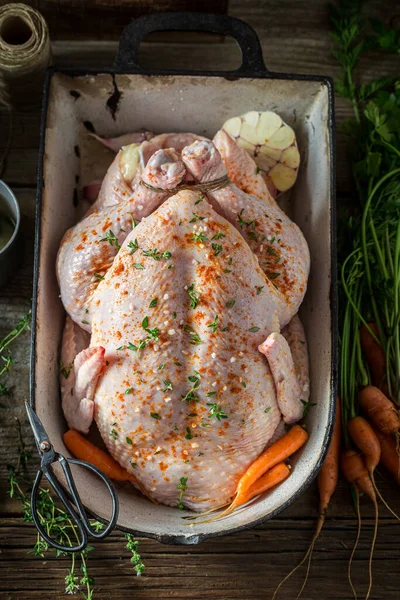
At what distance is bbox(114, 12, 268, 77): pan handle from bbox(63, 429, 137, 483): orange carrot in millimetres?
1130

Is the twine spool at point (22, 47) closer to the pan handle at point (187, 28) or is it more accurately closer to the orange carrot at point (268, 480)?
the pan handle at point (187, 28)

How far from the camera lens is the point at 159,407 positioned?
6.26ft

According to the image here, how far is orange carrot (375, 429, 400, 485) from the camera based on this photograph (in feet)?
7.48

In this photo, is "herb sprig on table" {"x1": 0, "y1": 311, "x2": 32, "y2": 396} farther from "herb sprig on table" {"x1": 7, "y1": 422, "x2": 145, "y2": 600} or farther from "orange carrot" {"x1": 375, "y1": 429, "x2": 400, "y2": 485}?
"orange carrot" {"x1": 375, "y1": 429, "x2": 400, "y2": 485}

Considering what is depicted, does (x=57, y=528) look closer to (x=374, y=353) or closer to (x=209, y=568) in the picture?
(x=209, y=568)

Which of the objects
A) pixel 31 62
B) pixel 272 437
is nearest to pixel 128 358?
pixel 272 437

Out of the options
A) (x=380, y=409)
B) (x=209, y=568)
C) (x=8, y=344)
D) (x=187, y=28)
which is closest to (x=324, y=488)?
(x=380, y=409)

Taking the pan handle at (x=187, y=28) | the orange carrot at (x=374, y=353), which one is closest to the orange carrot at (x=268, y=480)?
the orange carrot at (x=374, y=353)

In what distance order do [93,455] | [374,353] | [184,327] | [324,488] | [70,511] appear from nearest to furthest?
[70,511]
[184,327]
[93,455]
[324,488]
[374,353]

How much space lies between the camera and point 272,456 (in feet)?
6.64

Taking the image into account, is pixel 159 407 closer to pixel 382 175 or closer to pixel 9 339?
pixel 9 339

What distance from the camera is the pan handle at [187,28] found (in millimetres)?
2191

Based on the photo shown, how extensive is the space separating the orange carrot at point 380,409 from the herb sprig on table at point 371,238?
0.05 m

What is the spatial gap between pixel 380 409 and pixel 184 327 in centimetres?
74
